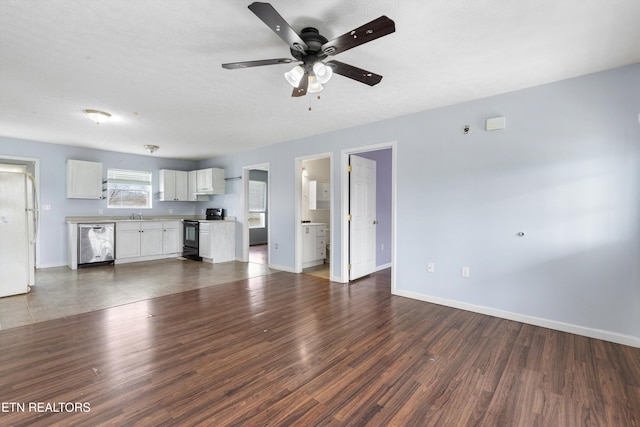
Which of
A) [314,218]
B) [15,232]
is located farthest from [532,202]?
[15,232]

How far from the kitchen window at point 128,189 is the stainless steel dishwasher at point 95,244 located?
93 centimetres

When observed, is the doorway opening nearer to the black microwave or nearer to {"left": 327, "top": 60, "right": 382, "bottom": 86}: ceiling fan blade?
the black microwave

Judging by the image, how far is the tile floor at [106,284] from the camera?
3312 mm

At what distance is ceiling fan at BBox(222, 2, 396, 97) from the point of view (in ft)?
5.25

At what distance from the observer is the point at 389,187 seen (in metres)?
5.82

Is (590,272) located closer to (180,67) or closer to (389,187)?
(389,187)

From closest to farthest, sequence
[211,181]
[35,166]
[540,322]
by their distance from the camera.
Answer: [540,322] < [35,166] < [211,181]

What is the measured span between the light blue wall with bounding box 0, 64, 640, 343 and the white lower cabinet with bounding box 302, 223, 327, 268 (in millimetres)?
2063

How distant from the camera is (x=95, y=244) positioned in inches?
224

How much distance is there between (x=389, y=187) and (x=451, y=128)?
234cm

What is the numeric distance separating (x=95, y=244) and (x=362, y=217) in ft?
17.3

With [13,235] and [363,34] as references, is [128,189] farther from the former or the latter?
[363,34]

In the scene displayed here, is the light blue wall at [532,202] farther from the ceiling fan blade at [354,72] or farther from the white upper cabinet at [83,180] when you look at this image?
the white upper cabinet at [83,180]

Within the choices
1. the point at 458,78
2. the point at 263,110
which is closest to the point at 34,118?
the point at 263,110
